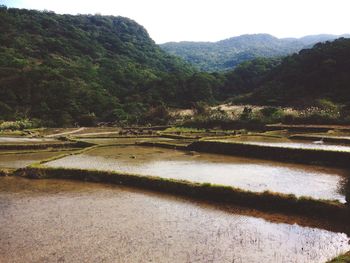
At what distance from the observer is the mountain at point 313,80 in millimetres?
54688

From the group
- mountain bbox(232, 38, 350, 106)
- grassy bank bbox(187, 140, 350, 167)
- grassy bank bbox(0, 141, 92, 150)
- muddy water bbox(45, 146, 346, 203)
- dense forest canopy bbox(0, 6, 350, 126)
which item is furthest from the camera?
dense forest canopy bbox(0, 6, 350, 126)

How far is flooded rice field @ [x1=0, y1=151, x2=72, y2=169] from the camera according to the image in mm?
24337

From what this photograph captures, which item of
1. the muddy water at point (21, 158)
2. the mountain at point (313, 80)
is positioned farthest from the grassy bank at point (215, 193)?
the mountain at point (313, 80)

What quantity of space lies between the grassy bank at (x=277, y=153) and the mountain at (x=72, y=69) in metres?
33.6

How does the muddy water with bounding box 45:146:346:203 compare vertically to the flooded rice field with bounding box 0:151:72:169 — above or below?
below

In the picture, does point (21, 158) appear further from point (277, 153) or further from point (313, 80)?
point (313, 80)

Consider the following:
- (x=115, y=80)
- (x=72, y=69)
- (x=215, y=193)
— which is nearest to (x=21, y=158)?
(x=215, y=193)

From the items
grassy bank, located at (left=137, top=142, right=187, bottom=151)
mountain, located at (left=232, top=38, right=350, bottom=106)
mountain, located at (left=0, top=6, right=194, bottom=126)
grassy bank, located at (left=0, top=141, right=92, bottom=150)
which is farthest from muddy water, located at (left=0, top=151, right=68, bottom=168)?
mountain, located at (left=232, top=38, right=350, bottom=106)

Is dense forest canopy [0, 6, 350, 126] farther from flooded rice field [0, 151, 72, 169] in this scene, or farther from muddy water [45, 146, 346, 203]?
muddy water [45, 146, 346, 203]

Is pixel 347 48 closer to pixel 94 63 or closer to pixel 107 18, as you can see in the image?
pixel 94 63

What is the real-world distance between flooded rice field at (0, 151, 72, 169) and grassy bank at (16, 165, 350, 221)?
12.5 ft

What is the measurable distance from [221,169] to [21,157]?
575 inches

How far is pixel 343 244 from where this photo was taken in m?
10.6

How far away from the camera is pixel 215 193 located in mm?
15562
